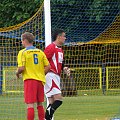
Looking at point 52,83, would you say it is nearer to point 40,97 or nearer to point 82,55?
point 40,97

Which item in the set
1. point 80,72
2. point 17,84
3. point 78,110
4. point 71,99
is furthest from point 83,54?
point 78,110

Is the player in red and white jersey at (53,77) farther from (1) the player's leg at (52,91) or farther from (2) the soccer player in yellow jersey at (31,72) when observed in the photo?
(2) the soccer player in yellow jersey at (31,72)

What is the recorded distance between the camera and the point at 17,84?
60.7 ft

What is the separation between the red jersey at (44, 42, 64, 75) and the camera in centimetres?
1050

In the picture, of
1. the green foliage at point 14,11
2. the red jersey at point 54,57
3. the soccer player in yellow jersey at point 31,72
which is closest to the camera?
the soccer player in yellow jersey at point 31,72

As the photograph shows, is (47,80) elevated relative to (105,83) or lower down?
elevated

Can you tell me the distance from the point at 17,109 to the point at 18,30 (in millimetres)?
3040

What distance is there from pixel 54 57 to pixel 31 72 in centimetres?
109

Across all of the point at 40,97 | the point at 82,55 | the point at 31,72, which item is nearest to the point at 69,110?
the point at 40,97

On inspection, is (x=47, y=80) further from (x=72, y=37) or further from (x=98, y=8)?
(x=98, y=8)

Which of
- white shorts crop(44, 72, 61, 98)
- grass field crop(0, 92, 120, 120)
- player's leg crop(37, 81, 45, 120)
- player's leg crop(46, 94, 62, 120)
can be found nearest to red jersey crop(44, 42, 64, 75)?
white shorts crop(44, 72, 61, 98)

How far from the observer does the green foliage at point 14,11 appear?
29.1 m

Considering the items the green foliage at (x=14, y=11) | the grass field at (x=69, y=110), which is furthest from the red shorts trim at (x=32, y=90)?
the green foliage at (x=14, y=11)

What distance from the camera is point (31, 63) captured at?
9.60 metres
